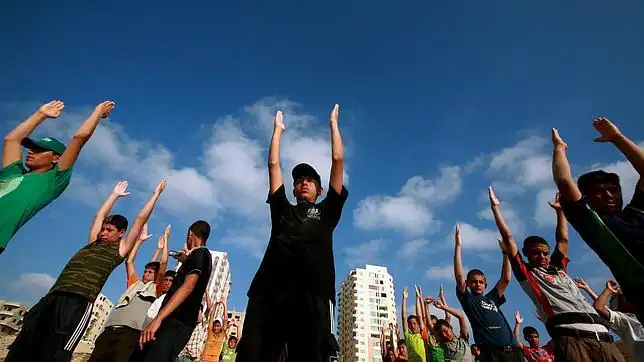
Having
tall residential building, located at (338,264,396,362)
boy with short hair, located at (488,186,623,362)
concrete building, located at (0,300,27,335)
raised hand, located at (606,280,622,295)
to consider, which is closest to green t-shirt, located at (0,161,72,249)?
boy with short hair, located at (488,186,623,362)

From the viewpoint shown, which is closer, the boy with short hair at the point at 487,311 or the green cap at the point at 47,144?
the green cap at the point at 47,144

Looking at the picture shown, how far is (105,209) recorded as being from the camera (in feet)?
17.9

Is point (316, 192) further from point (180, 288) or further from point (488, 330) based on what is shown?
point (488, 330)

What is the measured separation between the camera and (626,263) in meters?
2.59

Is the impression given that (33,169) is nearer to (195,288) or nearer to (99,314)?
(195,288)

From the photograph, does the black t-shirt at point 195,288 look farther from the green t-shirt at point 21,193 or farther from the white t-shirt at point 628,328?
the white t-shirt at point 628,328

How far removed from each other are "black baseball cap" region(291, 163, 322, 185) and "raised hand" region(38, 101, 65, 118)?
298cm

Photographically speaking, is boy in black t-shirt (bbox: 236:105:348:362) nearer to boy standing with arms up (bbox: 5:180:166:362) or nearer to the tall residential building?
boy standing with arms up (bbox: 5:180:166:362)

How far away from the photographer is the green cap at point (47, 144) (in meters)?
3.76

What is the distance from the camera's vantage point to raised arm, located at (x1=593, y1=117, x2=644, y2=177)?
9.03 feet

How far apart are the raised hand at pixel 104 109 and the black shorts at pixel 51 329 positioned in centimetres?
234

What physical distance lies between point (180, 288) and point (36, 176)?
79.3 inches

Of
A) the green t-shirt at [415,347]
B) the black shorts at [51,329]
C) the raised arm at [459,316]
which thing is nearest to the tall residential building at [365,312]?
the green t-shirt at [415,347]

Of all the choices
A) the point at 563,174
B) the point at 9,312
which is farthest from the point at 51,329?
the point at 9,312
